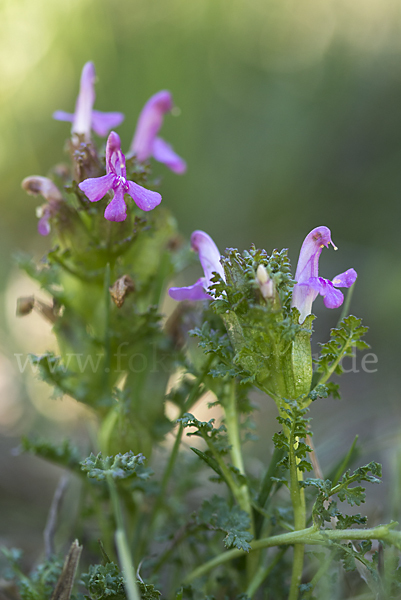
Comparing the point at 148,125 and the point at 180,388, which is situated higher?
Result: the point at 148,125

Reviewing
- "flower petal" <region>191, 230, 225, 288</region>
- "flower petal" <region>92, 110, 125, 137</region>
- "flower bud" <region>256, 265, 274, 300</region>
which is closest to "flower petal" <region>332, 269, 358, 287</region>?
"flower bud" <region>256, 265, 274, 300</region>

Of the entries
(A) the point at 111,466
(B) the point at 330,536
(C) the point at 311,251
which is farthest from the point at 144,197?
(B) the point at 330,536

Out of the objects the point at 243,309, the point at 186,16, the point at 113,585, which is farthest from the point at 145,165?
the point at 186,16

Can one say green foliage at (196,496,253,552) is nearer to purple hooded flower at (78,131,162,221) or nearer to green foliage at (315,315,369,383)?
green foliage at (315,315,369,383)

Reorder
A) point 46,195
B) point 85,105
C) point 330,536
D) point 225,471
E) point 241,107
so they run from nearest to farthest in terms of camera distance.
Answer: point 330,536, point 225,471, point 46,195, point 85,105, point 241,107

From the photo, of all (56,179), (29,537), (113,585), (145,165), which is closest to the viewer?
(113,585)

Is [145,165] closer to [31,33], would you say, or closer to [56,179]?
[56,179]

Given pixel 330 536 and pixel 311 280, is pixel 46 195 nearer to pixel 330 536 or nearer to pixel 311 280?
pixel 311 280
